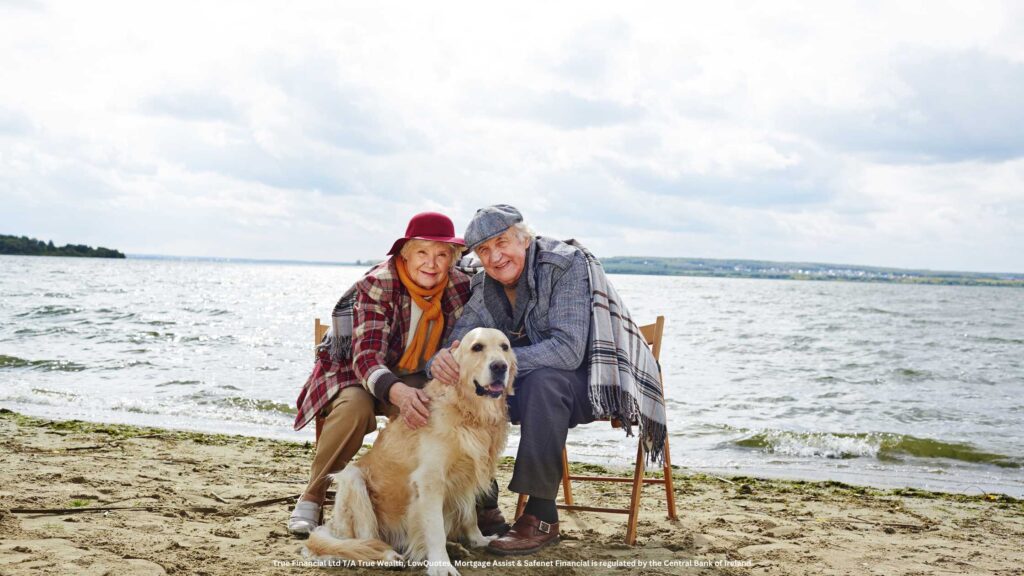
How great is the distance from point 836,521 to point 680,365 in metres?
10.9

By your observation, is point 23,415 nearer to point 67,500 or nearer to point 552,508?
point 67,500

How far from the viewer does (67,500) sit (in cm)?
452

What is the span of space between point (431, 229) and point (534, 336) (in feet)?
2.86

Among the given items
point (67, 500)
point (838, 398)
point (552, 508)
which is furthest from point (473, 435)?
point (838, 398)

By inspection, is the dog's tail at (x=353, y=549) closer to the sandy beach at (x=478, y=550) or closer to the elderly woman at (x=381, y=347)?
the sandy beach at (x=478, y=550)

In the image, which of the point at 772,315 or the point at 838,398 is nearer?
the point at 838,398

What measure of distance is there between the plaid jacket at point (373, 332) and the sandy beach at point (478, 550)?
2.85 ft

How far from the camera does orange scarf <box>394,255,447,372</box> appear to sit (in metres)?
4.35

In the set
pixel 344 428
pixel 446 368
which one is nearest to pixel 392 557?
pixel 344 428

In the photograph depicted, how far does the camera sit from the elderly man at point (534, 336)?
3926 mm

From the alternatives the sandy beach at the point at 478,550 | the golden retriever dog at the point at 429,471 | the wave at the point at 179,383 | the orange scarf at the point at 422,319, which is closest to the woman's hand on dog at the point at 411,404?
the golden retriever dog at the point at 429,471

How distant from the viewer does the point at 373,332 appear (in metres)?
4.25

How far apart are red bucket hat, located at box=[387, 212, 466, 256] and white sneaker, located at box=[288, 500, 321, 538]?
165cm

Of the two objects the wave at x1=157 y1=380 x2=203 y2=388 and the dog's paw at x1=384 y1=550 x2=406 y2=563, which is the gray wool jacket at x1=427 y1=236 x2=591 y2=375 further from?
the wave at x1=157 y1=380 x2=203 y2=388
